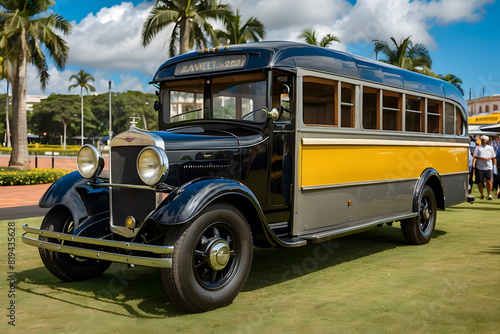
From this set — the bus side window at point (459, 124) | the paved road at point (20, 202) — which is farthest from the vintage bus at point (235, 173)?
the paved road at point (20, 202)

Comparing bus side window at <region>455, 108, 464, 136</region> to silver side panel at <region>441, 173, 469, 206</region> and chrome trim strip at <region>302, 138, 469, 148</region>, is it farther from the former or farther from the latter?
silver side panel at <region>441, 173, 469, 206</region>

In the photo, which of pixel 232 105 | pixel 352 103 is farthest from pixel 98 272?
pixel 352 103

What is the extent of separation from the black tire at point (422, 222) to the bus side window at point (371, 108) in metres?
1.55

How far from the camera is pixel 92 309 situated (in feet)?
15.4

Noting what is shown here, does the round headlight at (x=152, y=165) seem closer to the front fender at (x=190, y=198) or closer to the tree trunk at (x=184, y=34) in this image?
the front fender at (x=190, y=198)

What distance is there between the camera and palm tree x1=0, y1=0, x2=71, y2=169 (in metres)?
21.2

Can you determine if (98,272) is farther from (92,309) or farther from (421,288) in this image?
(421,288)

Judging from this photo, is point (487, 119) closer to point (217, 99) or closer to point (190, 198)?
point (217, 99)

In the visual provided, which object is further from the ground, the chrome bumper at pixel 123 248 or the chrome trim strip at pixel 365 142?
the chrome trim strip at pixel 365 142

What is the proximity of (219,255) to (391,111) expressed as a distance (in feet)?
12.2

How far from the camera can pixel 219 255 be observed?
182 inches

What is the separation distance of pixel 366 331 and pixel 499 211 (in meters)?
8.95

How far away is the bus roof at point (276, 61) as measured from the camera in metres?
5.54

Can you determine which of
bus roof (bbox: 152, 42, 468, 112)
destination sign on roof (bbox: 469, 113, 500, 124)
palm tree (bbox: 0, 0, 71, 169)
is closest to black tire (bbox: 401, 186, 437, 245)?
bus roof (bbox: 152, 42, 468, 112)
